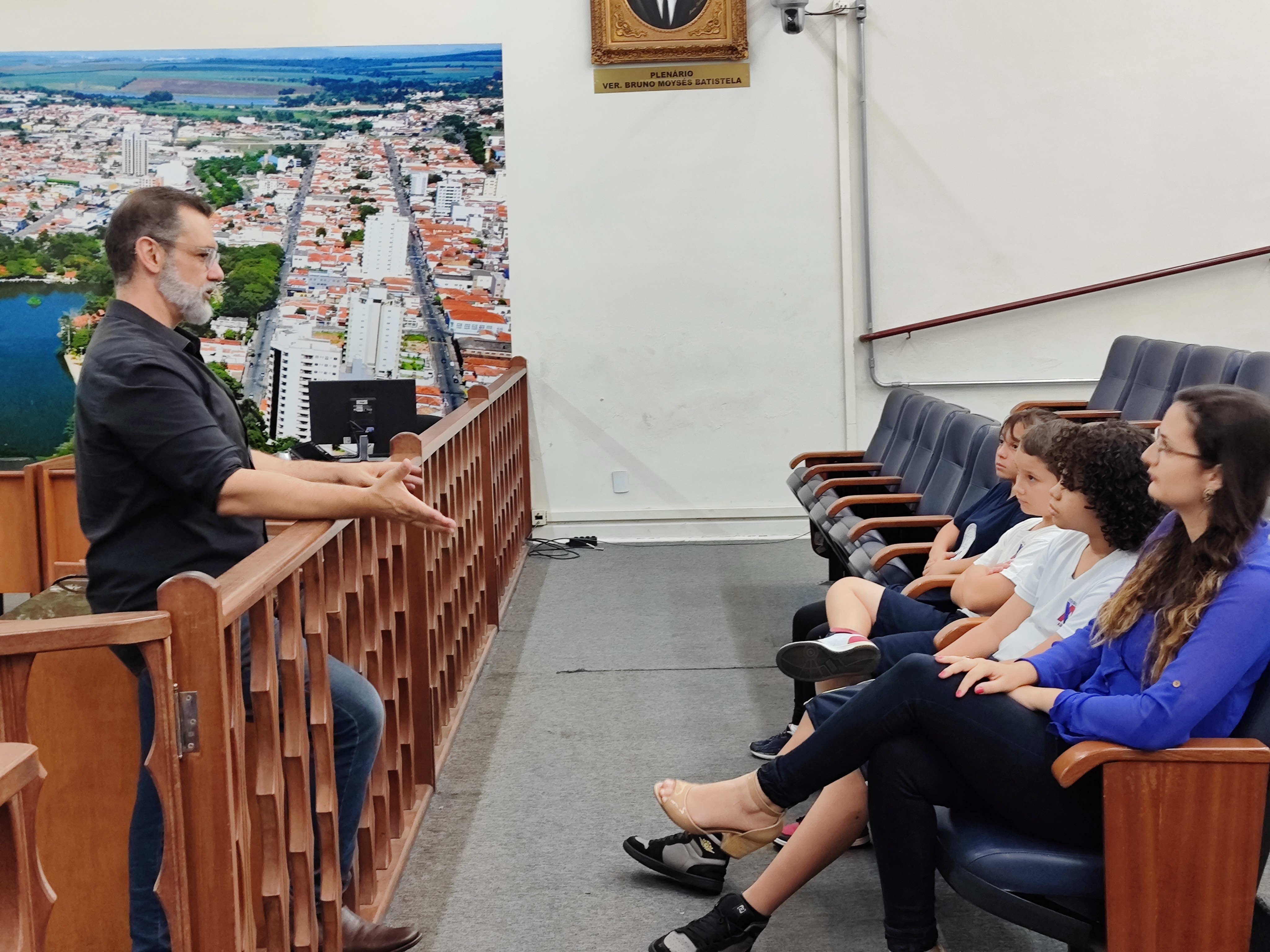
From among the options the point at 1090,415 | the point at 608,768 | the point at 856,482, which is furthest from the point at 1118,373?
the point at 608,768

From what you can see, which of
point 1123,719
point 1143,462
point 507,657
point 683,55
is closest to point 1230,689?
point 1123,719

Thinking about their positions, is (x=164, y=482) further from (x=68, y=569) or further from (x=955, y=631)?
(x=955, y=631)

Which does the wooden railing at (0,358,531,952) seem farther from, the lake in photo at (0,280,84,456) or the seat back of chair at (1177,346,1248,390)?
the lake in photo at (0,280,84,456)

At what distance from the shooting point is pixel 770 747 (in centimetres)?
325

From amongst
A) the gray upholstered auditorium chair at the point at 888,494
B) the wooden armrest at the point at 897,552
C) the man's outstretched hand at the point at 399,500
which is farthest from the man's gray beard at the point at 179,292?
the gray upholstered auditorium chair at the point at 888,494

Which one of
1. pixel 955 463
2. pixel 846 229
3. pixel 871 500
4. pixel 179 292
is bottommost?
pixel 871 500

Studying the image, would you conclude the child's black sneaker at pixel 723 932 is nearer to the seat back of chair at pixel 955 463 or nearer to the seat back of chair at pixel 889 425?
the seat back of chair at pixel 955 463

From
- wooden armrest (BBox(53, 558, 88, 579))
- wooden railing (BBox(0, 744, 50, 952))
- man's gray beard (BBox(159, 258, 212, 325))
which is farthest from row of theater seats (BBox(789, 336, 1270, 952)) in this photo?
wooden armrest (BBox(53, 558, 88, 579))

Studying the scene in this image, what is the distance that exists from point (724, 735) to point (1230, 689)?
1847 mm

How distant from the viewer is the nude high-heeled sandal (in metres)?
2.34

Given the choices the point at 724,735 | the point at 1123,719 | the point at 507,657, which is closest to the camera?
the point at 1123,719

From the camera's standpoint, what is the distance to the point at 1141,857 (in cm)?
177

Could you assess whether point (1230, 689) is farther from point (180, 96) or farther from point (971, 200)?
point (180, 96)

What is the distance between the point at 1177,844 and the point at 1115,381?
3313 mm
